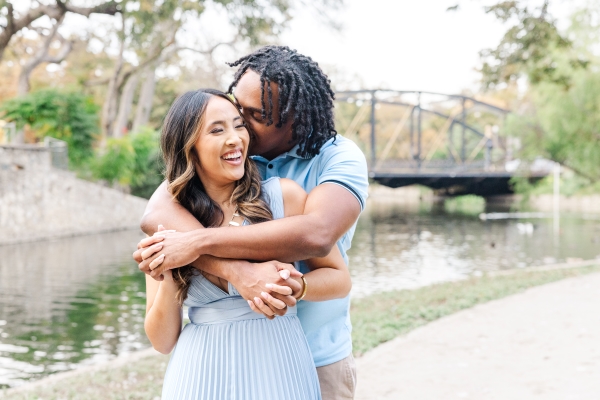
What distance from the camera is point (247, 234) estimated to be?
1577 millimetres

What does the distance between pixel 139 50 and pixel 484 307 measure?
15043mm

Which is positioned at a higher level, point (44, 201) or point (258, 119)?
point (258, 119)

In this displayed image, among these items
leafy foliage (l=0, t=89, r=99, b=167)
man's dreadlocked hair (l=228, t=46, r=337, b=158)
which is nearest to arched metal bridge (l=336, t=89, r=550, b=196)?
leafy foliage (l=0, t=89, r=99, b=167)

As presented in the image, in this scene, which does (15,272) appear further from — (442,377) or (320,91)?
(320,91)

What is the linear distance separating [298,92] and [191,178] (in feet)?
1.20

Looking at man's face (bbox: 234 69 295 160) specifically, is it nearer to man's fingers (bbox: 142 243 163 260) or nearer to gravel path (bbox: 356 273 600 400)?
man's fingers (bbox: 142 243 163 260)

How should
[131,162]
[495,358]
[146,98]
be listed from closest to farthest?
[495,358] → [131,162] → [146,98]

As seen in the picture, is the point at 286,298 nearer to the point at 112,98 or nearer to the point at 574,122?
the point at 112,98

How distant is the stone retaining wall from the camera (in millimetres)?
17984

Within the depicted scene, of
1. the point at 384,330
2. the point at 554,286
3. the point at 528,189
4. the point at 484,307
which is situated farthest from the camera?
the point at 528,189

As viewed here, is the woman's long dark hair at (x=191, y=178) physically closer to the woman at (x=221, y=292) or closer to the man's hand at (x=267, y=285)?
the woman at (x=221, y=292)

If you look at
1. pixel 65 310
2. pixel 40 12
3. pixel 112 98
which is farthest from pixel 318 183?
pixel 112 98

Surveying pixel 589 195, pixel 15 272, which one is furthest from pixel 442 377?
pixel 589 195

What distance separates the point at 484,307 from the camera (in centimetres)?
754
